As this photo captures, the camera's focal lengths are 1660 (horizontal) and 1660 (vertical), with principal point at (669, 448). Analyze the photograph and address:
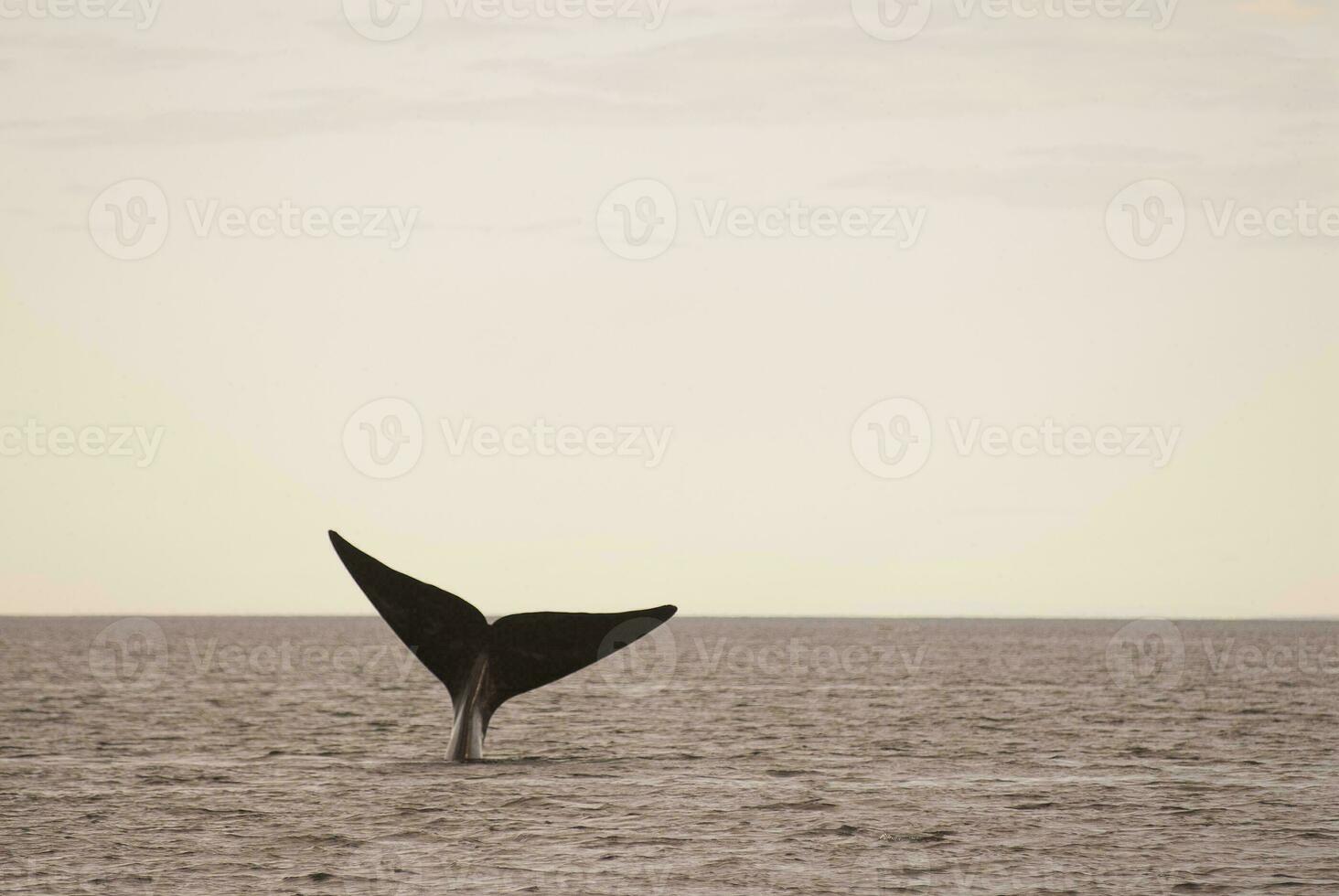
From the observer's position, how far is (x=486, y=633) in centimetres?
2298

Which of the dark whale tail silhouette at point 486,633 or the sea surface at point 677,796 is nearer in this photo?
the sea surface at point 677,796

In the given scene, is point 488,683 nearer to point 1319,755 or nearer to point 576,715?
point 1319,755

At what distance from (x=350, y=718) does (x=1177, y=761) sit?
72.6 feet

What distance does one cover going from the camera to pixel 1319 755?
3291 centimetres

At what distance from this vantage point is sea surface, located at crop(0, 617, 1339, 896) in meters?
19.2

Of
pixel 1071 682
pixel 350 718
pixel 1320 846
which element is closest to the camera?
pixel 1320 846

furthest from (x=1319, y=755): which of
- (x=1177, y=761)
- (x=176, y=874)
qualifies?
(x=176, y=874)

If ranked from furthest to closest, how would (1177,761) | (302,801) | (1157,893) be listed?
(1177,761) < (302,801) < (1157,893)

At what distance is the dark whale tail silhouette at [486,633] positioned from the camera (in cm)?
2209

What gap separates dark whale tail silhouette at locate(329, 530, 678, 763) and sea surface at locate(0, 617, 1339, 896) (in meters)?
2.06

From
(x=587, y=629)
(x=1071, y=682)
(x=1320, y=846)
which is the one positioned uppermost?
(x=1071, y=682)

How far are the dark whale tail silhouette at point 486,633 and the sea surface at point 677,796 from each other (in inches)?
81.2

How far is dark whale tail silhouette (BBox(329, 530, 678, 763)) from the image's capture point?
72.5ft

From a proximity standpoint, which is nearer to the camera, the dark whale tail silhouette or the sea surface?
the sea surface
